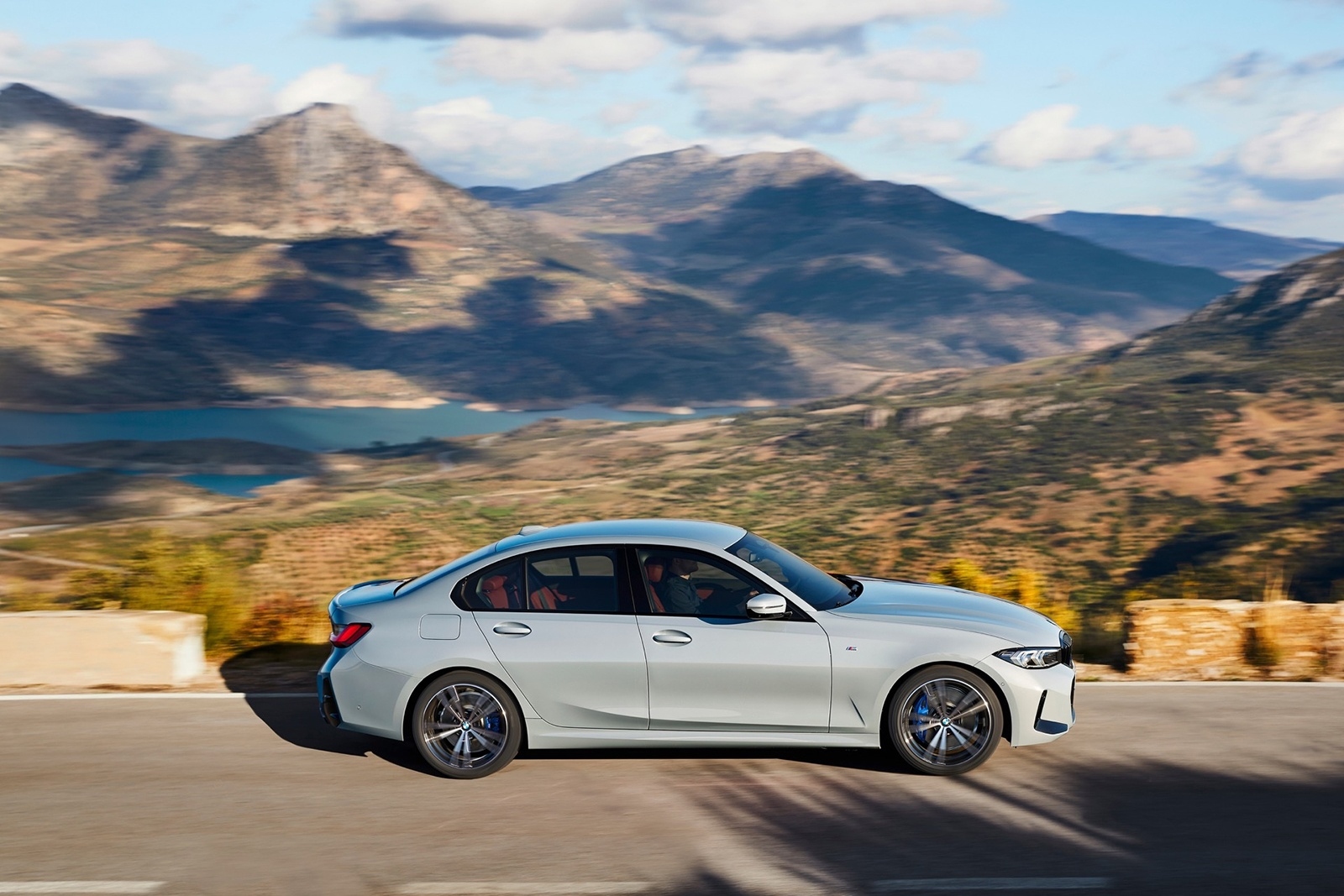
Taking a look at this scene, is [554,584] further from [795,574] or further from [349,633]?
[795,574]

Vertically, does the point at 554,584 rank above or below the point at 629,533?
below

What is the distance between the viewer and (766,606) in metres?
6.43

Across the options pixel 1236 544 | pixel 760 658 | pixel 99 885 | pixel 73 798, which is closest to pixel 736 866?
pixel 760 658

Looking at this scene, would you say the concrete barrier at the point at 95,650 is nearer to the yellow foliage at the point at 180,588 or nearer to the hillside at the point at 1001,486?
the yellow foliage at the point at 180,588

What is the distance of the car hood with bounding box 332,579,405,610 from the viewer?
23.2 ft

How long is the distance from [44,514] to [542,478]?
1523 inches

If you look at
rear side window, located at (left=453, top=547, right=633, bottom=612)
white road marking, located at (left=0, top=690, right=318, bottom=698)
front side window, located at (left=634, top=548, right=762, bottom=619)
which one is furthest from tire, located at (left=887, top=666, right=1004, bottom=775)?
white road marking, located at (left=0, top=690, right=318, bottom=698)

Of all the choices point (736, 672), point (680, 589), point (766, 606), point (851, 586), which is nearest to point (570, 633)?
point (680, 589)

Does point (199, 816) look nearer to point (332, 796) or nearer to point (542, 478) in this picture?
point (332, 796)

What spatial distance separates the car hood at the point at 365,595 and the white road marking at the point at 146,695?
1.45 meters

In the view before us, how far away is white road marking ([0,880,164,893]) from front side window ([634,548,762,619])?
273cm

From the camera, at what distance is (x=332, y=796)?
651cm

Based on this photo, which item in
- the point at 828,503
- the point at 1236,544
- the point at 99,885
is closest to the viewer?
the point at 99,885

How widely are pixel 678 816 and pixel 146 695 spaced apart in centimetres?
451
